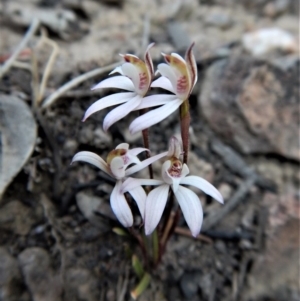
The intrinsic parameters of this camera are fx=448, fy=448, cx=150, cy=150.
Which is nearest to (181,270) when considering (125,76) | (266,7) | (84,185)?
(84,185)

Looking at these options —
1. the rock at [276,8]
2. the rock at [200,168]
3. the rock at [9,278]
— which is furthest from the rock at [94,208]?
the rock at [276,8]

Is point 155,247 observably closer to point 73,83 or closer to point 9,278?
point 9,278

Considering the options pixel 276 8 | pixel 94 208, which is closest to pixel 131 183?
pixel 94 208

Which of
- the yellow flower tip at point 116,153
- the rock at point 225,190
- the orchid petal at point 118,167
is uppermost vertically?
the yellow flower tip at point 116,153

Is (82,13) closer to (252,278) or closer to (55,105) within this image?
(55,105)

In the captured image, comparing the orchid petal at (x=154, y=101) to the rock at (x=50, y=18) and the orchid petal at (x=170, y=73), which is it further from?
the rock at (x=50, y=18)

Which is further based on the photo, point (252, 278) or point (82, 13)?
point (82, 13)

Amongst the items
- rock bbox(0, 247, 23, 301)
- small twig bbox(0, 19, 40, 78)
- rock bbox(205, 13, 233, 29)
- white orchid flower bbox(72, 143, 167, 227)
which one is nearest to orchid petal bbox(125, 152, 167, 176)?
white orchid flower bbox(72, 143, 167, 227)
